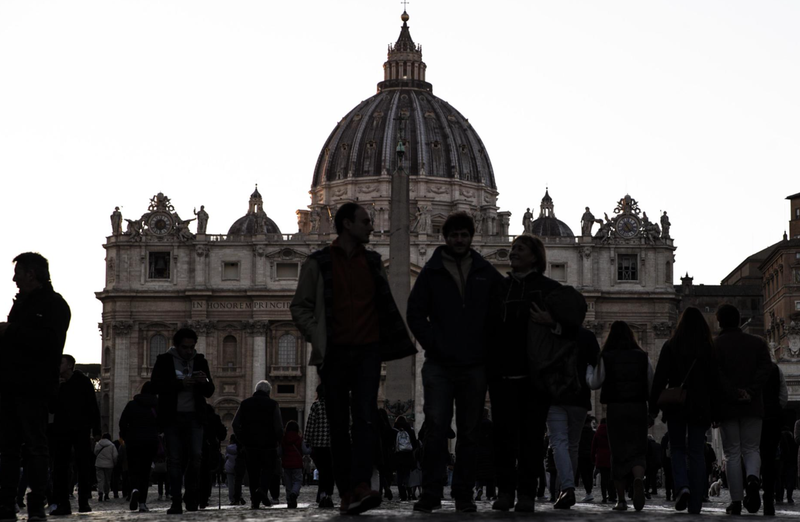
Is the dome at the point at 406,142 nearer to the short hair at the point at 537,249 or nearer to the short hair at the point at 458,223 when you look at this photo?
the short hair at the point at 537,249

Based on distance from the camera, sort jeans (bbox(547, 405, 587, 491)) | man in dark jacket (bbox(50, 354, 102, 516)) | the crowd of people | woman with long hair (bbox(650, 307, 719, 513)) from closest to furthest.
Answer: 1. the crowd of people
2. woman with long hair (bbox(650, 307, 719, 513))
3. jeans (bbox(547, 405, 587, 491))
4. man in dark jacket (bbox(50, 354, 102, 516))

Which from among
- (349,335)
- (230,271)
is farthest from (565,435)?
(230,271)

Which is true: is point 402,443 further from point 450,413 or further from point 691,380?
point 450,413

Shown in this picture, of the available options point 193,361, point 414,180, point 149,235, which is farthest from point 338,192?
point 193,361

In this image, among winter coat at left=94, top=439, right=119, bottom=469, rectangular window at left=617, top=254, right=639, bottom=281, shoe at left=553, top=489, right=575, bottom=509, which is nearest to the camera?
→ shoe at left=553, top=489, right=575, bottom=509

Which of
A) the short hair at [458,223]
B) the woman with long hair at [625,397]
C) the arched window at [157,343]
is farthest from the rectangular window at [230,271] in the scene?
the short hair at [458,223]

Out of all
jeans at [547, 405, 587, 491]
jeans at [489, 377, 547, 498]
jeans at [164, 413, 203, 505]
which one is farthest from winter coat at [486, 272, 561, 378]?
jeans at [164, 413, 203, 505]

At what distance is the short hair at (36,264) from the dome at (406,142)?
10951 cm

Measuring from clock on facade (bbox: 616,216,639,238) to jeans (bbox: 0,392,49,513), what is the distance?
86966 millimetres

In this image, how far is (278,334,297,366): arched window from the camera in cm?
9588

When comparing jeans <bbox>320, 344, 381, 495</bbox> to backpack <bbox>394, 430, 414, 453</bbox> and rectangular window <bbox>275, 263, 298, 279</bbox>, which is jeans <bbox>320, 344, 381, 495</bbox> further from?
rectangular window <bbox>275, 263, 298, 279</bbox>

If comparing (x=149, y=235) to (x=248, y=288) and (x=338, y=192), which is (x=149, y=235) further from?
(x=338, y=192)

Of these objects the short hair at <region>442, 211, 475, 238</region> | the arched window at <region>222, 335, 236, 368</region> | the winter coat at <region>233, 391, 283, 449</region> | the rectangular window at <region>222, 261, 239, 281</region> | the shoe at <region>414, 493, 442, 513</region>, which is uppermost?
the rectangular window at <region>222, 261, 239, 281</region>

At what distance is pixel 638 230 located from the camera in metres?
99.1
